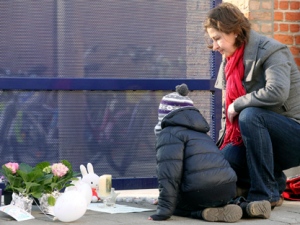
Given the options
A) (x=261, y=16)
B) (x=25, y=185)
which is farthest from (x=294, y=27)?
(x=25, y=185)

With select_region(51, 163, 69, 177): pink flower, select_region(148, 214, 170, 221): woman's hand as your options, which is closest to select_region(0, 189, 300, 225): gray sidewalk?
select_region(148, 214, 170, 221): woman's hand

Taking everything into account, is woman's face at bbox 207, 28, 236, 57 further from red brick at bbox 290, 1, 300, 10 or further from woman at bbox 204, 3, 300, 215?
red brick at bbox 290, 1, 300, 10

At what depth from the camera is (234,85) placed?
187 inches

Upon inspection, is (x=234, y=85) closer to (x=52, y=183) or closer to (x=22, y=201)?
(x=52, y=183)

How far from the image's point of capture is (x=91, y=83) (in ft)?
17.7

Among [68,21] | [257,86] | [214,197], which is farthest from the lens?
[68,21]

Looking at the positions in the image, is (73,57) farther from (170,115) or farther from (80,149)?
(170,115)

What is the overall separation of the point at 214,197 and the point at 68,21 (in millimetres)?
1859

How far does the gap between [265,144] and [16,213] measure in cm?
152

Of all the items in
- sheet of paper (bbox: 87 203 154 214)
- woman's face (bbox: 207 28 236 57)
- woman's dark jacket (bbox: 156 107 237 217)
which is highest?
woman's face (bbox: 207 28 236 57)

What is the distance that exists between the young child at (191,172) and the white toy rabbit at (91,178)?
2.67 feet

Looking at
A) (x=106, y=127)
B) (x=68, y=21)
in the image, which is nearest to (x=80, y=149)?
(x=106, y=127)

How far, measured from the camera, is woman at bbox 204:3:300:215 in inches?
179

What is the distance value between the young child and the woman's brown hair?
610mm
